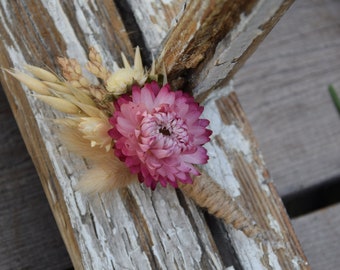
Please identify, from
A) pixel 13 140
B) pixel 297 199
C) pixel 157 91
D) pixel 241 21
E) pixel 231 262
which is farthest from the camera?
pixel 297 199

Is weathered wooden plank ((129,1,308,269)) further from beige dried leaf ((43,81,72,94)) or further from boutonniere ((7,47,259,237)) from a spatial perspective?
beige dried leaf ((43,81,72,94))

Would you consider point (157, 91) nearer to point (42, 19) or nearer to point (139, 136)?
point (139, 136)

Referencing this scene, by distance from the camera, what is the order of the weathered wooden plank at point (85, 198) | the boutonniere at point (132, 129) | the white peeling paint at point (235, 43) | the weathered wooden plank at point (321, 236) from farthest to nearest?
1. the weathered wooden plank at point (321, 236)
2. the weathered wooden plank at point (85, 198)
3. the boutonniere at point (132, 129)
4. the white peeling paint at point (235, 43)

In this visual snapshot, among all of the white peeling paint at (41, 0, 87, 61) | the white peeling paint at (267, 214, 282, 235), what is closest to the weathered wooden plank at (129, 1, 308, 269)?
the white peeling paint at (267, 214, 282, 235)

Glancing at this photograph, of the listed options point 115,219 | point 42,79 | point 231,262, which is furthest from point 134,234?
point 42,79

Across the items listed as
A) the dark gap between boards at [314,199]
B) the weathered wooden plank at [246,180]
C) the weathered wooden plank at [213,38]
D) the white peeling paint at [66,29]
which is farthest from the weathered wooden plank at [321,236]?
the white peeling paint at [66,29]

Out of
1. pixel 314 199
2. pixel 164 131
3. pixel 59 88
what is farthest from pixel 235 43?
pixel 314 199

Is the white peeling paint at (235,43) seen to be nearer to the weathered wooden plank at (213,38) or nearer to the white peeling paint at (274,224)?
the weathered wooden plank at (213,38)
